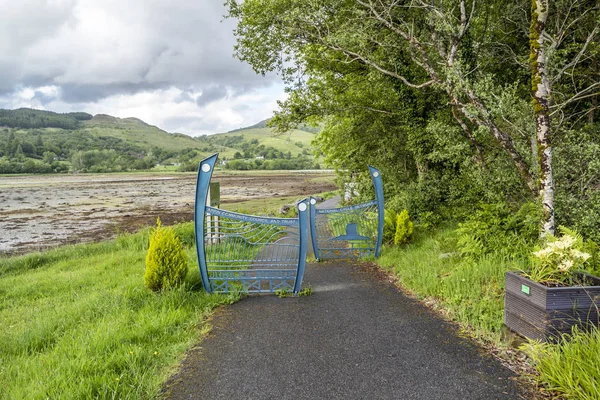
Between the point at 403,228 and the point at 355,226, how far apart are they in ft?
4.15

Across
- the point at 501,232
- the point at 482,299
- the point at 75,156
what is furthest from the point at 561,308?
the point at 75,156

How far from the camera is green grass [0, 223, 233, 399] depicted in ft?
10.4

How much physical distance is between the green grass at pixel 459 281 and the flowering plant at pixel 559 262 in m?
0.47

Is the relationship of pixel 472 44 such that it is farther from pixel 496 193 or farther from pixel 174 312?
pixel 174 312

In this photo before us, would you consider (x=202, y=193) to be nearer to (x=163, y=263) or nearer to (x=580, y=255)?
(x=163, y=263)

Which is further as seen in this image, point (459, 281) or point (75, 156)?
point (75, 156)

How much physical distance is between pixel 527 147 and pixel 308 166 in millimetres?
101365

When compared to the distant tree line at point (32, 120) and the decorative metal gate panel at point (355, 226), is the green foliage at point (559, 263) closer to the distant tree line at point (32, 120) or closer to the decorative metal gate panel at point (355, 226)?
the decorative metal gate panel at point (355, 226)

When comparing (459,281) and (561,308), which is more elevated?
(561,308)

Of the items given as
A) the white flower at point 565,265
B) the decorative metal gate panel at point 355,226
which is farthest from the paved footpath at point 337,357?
the decorative metal gate panel at point 355,226

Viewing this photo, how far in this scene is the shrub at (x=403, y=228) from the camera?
329 inches

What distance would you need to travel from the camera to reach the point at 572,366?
288 cm

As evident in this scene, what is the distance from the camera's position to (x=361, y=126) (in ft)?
41.7

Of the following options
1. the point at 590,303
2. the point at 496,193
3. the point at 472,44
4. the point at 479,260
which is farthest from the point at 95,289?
the point at 472,44
